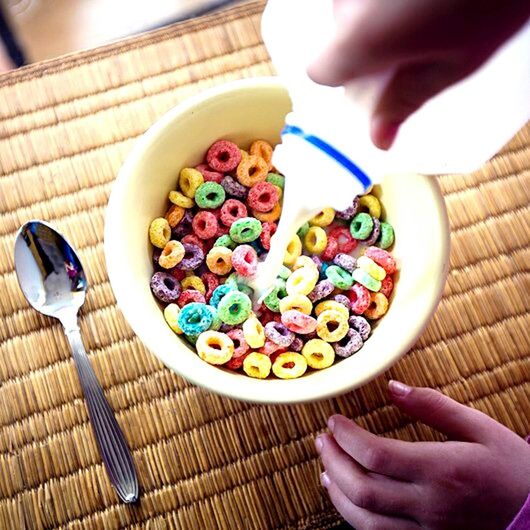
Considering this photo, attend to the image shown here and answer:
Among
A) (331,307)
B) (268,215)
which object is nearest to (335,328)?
(331,307)

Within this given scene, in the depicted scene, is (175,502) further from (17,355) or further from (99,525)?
(17,355)

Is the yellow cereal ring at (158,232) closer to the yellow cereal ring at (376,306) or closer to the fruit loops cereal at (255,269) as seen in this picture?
the fruit loops cereal at (255,269)

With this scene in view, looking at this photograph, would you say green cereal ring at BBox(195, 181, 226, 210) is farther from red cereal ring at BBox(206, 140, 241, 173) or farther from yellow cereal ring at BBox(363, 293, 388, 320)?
yellow cereal ring at BBox(363, 293, 388, 320)

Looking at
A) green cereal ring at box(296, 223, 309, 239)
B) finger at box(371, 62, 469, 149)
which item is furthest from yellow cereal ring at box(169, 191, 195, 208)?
finger at box(371, 62, 469, 149)

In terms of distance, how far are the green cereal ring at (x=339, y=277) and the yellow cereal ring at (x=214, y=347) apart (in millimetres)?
104

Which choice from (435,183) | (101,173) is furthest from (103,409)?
(435,183)

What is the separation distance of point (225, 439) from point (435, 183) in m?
0.30

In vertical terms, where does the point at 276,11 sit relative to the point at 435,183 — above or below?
above

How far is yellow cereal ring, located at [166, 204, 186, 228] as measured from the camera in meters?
0.53

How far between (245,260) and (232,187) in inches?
2.9

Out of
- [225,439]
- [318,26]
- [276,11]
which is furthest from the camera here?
[225,439]

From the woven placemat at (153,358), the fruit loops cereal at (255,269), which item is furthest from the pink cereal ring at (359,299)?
the woven placemat at (153,358)

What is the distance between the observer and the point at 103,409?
21.4 inches

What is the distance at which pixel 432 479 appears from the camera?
0.49m
